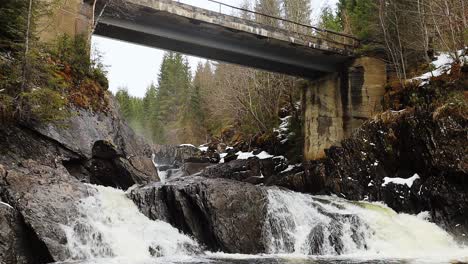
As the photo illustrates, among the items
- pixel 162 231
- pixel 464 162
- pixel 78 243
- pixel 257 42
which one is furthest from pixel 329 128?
pixel 78 243

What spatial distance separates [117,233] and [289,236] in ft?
18.1

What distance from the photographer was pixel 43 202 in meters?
11.1

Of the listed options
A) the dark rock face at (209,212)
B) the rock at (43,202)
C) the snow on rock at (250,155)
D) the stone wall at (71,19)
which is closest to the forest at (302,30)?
the snow on rock at (250,155)

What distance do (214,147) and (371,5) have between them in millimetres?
20780

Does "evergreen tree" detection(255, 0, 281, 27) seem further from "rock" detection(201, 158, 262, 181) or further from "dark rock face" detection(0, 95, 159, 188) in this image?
"dark rock face" detection(0, 95, 159, 188)

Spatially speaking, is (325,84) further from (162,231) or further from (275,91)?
(162,231)

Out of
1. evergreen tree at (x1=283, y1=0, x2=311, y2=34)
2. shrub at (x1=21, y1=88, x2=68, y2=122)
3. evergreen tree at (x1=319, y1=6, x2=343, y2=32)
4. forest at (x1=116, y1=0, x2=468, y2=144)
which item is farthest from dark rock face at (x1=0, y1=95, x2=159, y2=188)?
evergreen tree at (x1=319, y1=6, x2=343, y2=32)

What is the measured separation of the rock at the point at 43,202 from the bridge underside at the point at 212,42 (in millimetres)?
10468

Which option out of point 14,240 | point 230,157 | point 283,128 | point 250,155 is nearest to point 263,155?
point 250,155

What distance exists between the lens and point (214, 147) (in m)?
43.9

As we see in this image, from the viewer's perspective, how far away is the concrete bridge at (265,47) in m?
20.3

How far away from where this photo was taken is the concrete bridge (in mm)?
20328

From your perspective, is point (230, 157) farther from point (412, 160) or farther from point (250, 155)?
point (412, 160)

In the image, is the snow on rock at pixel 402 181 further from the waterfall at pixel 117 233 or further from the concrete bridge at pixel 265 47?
the waterfall at pixel 117 233
